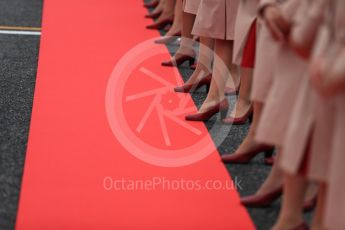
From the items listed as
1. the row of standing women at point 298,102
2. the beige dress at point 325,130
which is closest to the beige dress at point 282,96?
the row of standing women at point 298,102

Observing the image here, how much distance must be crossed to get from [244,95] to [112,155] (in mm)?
818

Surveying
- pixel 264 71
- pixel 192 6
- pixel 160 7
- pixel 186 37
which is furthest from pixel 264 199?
pixel 160 7

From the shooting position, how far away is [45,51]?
269 inches

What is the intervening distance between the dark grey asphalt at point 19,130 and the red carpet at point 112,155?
5 centimetres

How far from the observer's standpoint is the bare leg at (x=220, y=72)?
5148 millimetres

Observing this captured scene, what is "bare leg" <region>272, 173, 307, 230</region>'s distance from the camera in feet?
11.2

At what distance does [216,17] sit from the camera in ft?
17.4

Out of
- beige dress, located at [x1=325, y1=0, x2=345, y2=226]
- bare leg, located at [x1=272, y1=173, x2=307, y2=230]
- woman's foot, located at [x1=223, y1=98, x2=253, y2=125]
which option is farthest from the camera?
woman's foot, located at [x1=223, y1=98, x2=253, y2=125]

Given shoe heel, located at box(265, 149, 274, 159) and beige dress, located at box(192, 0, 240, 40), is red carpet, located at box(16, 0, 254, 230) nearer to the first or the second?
shoe heel, located at box(265, 149, 274, 159)

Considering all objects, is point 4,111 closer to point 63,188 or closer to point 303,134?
point 63,188

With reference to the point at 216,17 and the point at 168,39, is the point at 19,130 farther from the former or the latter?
the point at 168,39

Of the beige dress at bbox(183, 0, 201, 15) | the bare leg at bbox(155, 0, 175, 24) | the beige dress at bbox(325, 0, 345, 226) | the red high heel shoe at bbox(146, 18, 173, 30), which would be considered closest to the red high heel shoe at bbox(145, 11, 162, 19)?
the bare leg at bbox(155, 0, 175, 24)

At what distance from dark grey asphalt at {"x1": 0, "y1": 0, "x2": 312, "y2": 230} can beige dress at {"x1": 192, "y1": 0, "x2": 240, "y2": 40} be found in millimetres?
512

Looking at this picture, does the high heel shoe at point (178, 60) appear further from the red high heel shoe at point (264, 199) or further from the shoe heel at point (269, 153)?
the red high heel shoe at point (264, 199)
